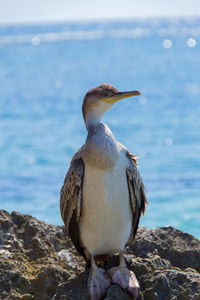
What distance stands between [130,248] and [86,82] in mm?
22936

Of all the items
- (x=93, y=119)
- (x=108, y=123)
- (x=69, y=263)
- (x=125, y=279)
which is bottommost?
(x=125, y=279)

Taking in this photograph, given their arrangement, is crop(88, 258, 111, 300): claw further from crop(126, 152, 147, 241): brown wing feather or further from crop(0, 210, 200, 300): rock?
crop(126, 152, 147, 241): brown wing feather

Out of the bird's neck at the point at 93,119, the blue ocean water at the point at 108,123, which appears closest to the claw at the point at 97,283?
the bird's neck at the point at 93,119

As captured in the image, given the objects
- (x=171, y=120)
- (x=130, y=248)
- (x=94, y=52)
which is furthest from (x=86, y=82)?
(x=130, y=248)

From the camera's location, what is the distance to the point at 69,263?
545 centimetres

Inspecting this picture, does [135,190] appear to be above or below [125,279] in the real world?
above

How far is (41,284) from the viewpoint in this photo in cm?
489

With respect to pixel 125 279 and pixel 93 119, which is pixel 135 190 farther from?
pixel 125 279

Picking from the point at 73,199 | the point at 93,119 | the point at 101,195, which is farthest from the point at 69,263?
the point at 93,119

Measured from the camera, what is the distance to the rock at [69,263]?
4.59m

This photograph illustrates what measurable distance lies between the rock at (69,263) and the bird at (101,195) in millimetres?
170

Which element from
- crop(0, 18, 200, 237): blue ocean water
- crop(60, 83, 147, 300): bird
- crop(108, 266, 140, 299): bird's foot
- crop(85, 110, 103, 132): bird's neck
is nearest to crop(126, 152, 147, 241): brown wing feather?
crop(60, 83, 147, 300): bird

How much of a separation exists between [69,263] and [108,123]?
14440mm

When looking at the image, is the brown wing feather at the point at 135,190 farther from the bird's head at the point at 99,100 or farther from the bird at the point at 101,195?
the bird's head at the point at 99,100
